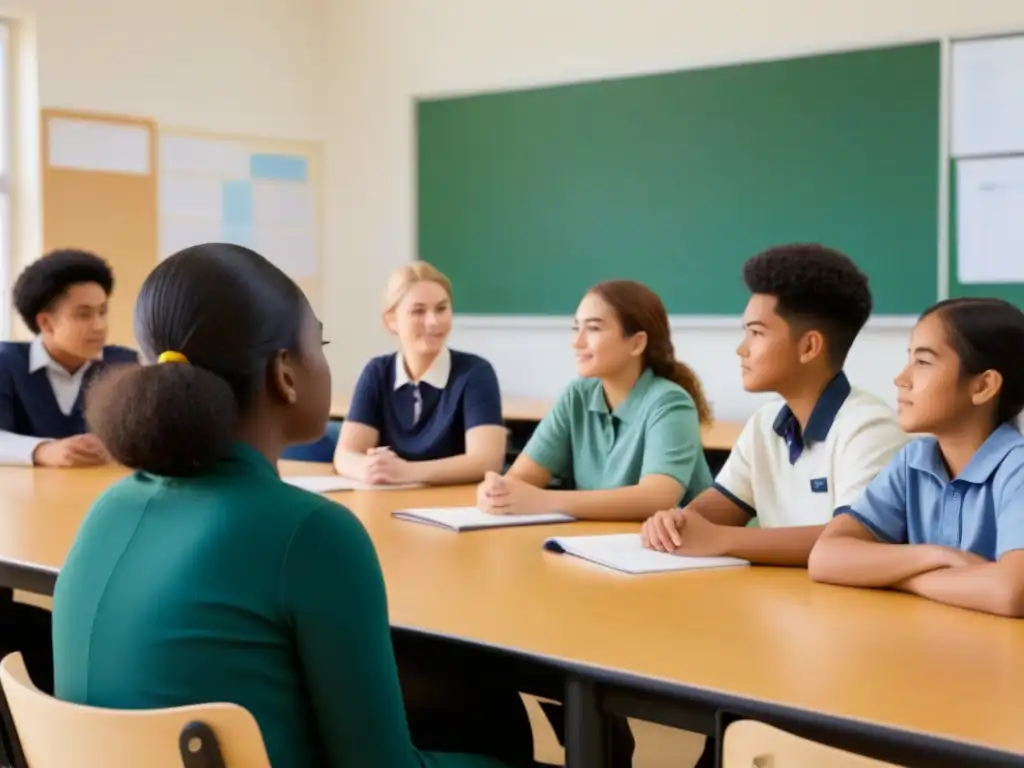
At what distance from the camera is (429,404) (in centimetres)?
353

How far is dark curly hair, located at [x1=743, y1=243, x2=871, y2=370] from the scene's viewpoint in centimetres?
237

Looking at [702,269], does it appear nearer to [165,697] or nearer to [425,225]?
[425,225]

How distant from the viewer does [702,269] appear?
5379 millimetres

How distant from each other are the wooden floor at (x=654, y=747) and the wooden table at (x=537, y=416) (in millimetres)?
943

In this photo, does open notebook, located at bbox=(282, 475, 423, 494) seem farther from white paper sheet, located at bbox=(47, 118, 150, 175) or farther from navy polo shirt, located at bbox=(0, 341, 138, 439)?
white paper sheet, located at bbox=(47, 118, 150, 175)

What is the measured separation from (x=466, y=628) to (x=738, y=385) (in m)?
3.73

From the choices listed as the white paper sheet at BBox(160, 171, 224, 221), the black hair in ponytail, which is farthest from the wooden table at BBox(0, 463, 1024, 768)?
the white paper sheet at BBox(160, 171, 224, 221)

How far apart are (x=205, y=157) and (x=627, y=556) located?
451cm

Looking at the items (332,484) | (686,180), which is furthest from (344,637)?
(686,180)

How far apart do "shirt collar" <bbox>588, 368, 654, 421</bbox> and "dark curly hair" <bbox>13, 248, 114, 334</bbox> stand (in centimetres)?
160

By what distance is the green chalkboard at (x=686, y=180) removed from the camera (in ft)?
16.0

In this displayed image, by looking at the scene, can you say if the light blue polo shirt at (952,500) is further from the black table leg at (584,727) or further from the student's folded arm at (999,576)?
the black table leg at (584,727)

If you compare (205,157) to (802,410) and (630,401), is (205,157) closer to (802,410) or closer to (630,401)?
(630,401)

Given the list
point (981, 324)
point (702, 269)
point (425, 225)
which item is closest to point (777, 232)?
point (702, 269)
